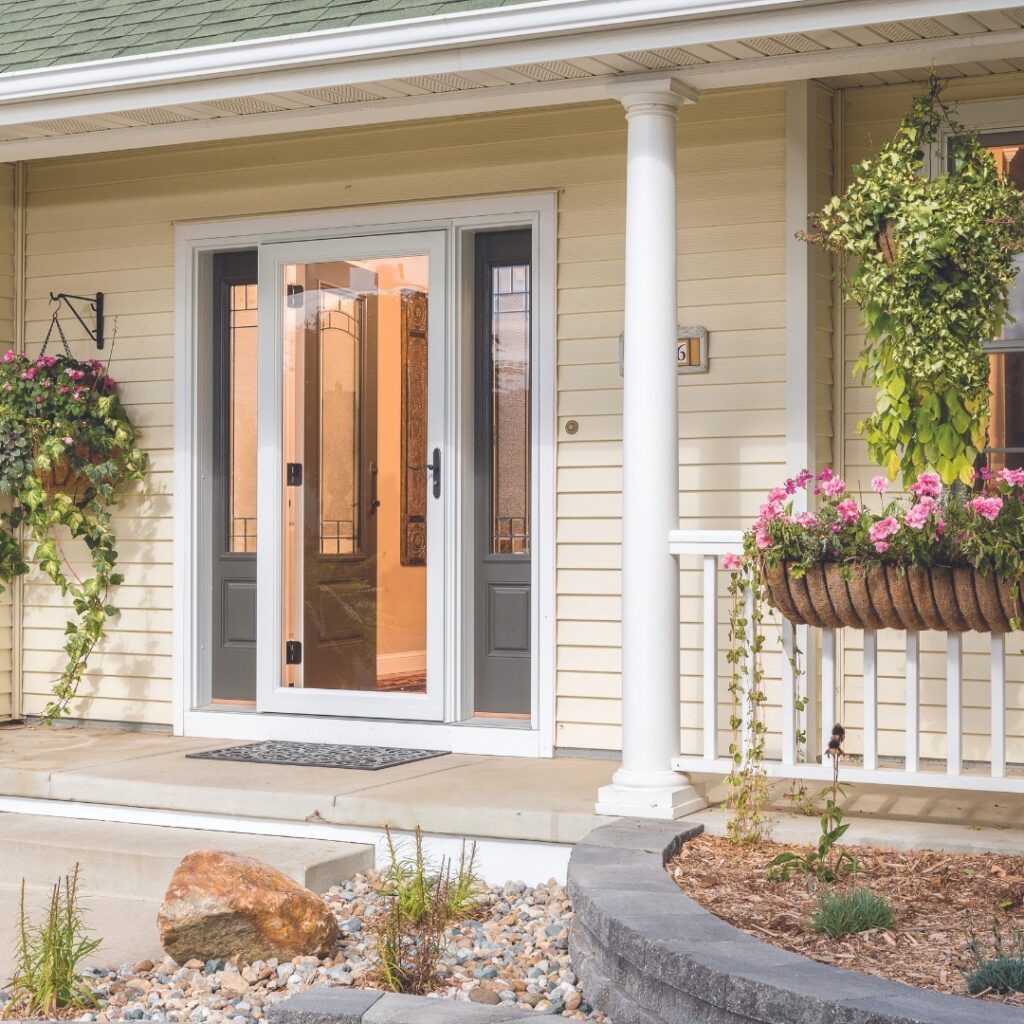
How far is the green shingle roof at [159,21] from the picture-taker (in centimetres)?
486

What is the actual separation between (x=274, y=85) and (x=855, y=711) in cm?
306

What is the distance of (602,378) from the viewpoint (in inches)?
231

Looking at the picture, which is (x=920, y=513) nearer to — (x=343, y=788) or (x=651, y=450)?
(x=651, y=450)

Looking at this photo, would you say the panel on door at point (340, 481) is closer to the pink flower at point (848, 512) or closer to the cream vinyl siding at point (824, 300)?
the cream vinyl siding at point (824, 300)

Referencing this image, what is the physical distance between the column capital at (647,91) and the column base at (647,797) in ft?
6.98

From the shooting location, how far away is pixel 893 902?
3.88 metres

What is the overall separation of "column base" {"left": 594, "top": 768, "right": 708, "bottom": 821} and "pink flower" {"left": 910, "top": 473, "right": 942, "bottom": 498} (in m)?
1.21

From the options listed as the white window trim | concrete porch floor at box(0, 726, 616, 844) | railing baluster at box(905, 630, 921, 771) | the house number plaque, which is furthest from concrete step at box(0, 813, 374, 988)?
the house number plaque

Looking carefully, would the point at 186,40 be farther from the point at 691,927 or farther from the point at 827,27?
the point at 691,927

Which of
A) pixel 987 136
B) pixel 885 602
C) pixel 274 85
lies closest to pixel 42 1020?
pixel 885 602

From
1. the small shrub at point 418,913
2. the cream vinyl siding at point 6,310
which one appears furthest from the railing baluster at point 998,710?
the cream vinyl siding at point 6,310

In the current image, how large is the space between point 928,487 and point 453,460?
7.64 ft

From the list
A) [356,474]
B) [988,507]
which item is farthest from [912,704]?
[356,474]

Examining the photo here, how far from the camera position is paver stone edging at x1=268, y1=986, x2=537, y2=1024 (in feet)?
10.4
